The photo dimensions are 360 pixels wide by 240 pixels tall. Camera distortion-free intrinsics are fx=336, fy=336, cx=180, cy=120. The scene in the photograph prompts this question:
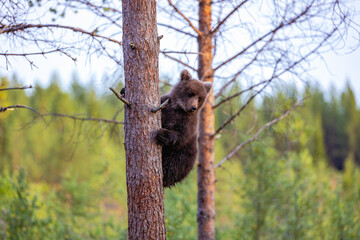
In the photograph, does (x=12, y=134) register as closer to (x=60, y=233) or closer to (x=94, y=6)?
(x=60, y=233)

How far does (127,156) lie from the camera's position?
3.36 m

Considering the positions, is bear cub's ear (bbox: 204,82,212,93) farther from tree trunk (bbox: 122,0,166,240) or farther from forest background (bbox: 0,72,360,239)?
tree trunk (bbox: 122,0,166,240)

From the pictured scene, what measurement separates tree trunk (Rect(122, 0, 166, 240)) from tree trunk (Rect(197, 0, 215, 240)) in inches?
85.3

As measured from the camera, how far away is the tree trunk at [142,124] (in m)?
3.30

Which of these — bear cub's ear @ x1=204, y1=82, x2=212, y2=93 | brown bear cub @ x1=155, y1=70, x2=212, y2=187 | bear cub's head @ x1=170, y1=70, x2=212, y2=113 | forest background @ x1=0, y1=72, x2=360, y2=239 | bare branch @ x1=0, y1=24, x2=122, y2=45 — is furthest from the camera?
forest background @ x1=0, y1=72, x2=360, y2=239

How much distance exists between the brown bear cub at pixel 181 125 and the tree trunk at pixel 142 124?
0.58m

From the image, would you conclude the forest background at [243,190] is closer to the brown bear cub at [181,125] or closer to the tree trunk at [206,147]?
the tree trunk at [206,147]

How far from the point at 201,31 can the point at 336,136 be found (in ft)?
180

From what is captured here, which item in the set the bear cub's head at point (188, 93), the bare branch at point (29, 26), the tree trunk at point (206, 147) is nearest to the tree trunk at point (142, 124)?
the bare branch at point (29, 26)

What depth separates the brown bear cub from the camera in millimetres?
4273

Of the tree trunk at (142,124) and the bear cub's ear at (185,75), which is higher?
the bear cub's ear at (185,75)

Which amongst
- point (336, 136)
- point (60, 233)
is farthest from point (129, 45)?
point (336, 136)

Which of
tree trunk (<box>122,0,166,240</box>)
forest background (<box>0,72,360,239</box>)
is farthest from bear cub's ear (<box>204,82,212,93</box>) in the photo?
tree trunk (<box>122,0,166,240</box>)

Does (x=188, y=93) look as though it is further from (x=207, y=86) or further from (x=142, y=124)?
(x=142, y=124)
